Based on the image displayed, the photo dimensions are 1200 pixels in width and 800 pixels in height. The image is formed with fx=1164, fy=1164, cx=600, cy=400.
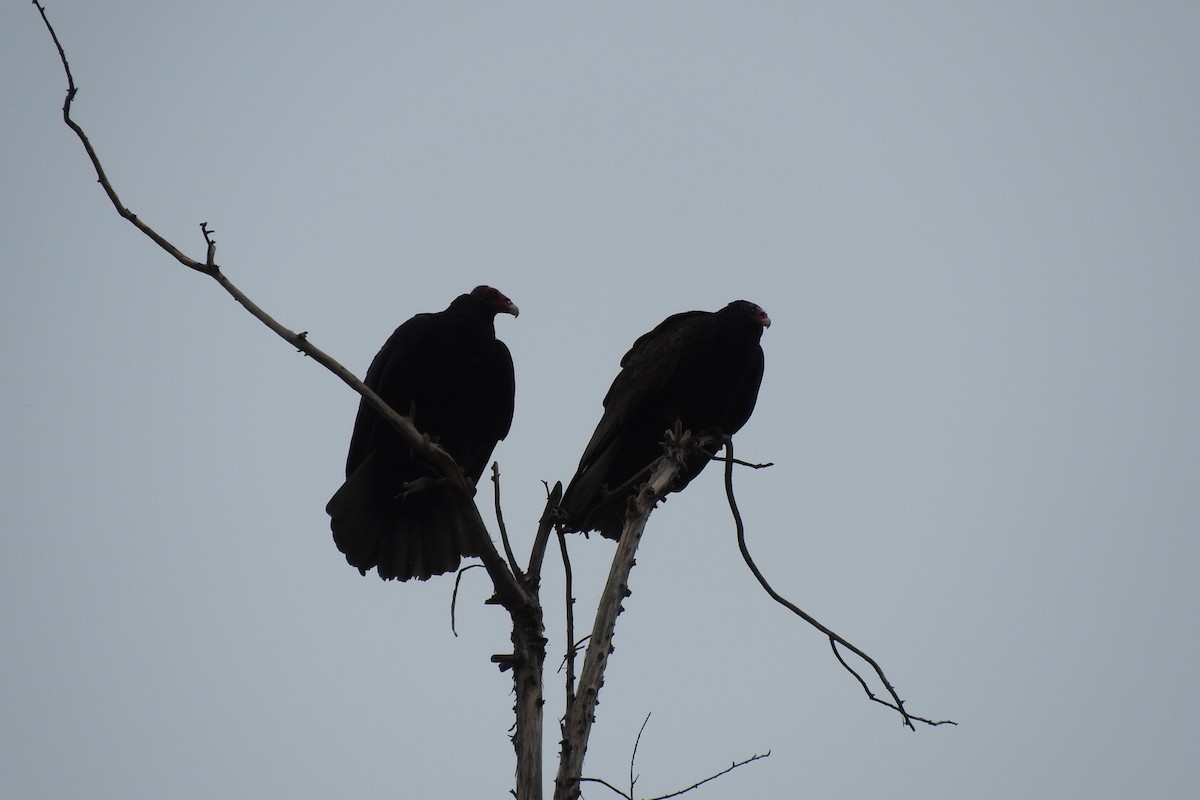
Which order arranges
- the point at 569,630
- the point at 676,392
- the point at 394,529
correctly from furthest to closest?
the point at 676,392 < the point at 394,529 < the point at 569,630

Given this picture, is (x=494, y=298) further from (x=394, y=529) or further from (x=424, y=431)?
(x=394, y=529)

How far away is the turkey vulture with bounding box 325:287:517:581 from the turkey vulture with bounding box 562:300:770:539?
17.1 inches

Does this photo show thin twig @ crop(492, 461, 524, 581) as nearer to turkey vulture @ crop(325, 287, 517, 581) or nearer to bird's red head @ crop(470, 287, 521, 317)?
turkey vulture @ crop(325, 287, 517, 581)

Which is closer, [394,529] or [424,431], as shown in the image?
[394,529]

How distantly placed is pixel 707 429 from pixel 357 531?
1.51 metres

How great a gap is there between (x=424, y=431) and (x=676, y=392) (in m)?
1.02

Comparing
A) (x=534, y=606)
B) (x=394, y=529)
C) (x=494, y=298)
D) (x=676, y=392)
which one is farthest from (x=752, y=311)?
(x=534, y=606)

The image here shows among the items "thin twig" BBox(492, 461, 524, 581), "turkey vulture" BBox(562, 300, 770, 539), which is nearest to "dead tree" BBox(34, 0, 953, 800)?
"thin twig" BBox(492, 461, 524, 581)

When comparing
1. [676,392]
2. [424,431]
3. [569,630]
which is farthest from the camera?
[676,392]

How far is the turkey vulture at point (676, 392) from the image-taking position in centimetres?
443

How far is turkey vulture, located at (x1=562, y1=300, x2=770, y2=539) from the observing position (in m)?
4.43

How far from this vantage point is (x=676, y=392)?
459 cm

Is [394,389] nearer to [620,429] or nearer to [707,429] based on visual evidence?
[620,429]

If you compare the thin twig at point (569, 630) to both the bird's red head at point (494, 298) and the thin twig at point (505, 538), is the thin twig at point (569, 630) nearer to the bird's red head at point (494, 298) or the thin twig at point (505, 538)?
the thin twig at point (505, 538)
